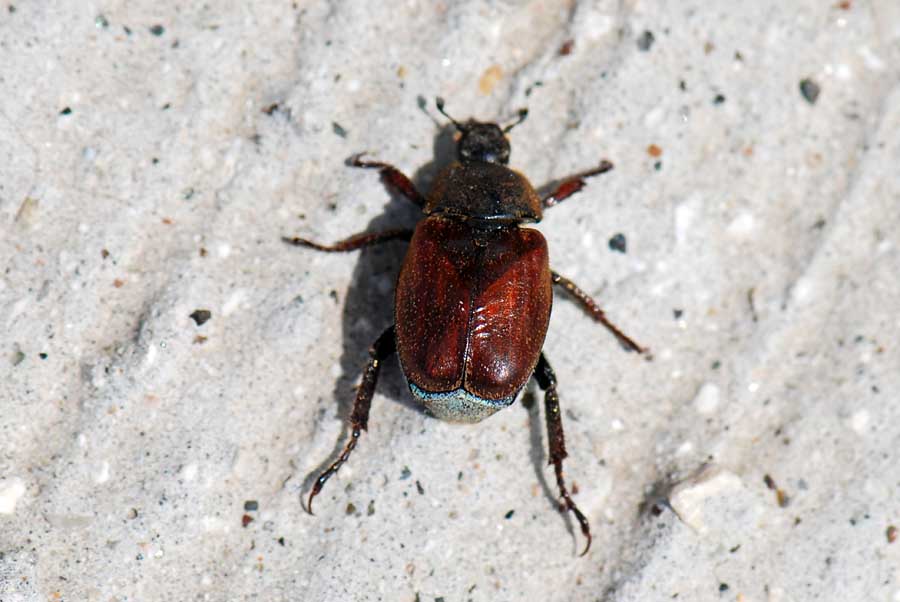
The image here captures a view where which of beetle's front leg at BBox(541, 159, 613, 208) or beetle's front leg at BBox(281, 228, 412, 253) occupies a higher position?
beetle's front leg at BBox(541, 159, 613, 208)

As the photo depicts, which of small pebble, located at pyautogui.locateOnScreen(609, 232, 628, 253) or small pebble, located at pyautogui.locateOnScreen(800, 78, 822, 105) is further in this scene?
small pebble, located at pyautogui.locateOnScreen(800, 78, 822, 105)

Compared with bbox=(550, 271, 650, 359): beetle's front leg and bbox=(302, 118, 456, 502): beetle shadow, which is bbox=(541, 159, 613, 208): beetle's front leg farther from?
bbox=(302, 118, 456, 502): beetle shadow

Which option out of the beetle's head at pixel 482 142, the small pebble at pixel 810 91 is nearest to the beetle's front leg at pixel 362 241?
the beetle's head at pixel 482 142

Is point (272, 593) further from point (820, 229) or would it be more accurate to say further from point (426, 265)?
point (820, 229)

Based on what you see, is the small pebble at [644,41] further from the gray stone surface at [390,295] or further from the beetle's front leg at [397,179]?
the beetle's front leg at [397,179]

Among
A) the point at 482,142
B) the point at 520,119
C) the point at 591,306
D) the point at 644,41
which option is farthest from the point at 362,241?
the point at 644,41

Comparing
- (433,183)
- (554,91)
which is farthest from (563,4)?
(433,183)

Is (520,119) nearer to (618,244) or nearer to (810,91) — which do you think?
(618,244)

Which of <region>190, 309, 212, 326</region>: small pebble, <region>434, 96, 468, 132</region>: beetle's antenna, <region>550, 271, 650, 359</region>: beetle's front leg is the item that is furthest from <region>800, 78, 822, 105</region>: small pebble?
<region>190, 309, 212, 326</region>: small pebble
